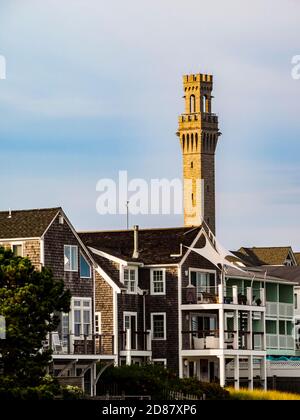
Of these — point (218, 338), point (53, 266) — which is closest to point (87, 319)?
point (53, 266)

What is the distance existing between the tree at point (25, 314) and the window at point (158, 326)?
21.8 metres

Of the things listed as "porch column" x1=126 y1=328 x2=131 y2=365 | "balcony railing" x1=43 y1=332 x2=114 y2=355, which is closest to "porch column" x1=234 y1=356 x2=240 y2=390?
"porch column" x1=126 y1=328 x2=131 y2=365

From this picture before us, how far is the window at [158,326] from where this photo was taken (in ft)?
330

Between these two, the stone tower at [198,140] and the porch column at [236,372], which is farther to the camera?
the stone tower at [198,140]

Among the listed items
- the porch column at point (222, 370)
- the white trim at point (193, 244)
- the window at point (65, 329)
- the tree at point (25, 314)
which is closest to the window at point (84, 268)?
the window at point (65, 329)

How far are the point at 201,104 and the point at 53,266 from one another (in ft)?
323

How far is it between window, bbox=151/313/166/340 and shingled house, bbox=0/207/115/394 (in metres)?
8.09

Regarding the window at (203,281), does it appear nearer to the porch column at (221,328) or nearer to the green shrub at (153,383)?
the porch column at (221,328)

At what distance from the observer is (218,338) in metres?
99.9

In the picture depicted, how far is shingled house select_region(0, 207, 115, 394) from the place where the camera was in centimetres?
8838

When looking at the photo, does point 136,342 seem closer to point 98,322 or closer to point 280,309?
point 98,322

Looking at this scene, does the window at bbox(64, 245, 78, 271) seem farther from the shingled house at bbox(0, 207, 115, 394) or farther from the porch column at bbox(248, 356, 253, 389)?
the porch column at bbox(248, 356, 253, 389)

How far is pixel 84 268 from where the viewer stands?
304 ft

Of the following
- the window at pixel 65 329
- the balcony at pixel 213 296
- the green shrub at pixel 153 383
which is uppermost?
the balcony at pixel 213 296
